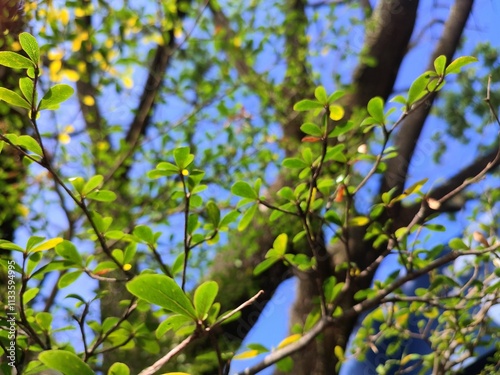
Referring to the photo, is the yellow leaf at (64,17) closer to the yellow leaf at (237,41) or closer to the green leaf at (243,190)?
the yellow leaf at (237,41)

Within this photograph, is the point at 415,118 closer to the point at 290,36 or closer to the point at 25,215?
the point at 290,36

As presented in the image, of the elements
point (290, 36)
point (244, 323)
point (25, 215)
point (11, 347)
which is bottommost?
point (11, 347)

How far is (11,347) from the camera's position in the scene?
553 mm

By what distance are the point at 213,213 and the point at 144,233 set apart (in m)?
0.11

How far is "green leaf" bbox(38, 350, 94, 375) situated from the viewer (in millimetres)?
354

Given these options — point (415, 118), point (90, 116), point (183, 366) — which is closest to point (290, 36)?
point (415, 118)

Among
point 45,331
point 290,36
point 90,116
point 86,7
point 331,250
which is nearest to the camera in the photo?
point 45,331

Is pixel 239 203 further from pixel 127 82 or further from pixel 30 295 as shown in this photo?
pixel 127 82

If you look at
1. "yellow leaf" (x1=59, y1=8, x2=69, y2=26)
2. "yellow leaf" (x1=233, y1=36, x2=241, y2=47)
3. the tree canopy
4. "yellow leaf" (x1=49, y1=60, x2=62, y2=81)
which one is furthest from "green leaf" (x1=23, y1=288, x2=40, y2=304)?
"yellow leaf" (x1=233, y1=36, x2=241, y2=47)

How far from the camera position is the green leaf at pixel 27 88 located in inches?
18.9

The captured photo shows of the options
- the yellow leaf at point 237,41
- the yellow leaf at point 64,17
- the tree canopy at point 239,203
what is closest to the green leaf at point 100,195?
the tree canopy at point 239,203

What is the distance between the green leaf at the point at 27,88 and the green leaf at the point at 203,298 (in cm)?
27

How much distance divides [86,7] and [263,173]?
2.94 ft

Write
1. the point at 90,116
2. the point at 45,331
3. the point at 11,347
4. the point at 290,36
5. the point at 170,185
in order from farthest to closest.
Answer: the point at 290,36
the point at 90,116
the point at 170,185
the point at 45,331
the point at 11,347
